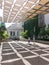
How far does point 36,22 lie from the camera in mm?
39031

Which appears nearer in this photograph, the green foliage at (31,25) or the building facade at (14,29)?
the green foliage at (31,25)

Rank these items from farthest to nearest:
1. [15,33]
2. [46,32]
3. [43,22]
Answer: [15,33]
[43,22]
[46,32]

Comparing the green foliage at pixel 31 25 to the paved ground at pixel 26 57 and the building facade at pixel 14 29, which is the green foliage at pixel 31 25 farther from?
the paved ground at pixel 26 57

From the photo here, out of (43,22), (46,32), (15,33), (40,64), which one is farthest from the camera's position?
(15,33)

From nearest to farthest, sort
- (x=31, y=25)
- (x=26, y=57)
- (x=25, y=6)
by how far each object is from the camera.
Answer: (x=26, y=57) → (x=25, y=6) → (x=31, y=25)

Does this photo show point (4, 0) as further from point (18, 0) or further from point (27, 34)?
point (27, 34)

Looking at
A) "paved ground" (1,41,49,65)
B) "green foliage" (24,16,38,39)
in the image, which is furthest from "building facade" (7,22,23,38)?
"paved ground" (1,41,49,65)

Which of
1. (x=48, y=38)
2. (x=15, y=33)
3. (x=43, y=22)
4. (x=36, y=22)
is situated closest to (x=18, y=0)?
(x=48, y=38)

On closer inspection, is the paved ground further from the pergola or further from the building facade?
the building facade

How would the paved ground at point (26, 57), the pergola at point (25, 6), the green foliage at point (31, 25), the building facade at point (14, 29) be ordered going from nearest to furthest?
the paved ground at point (26, 57), the pergola at point (25, 6), the green foliage at point (31, 25), the building facade at point (14, 29)

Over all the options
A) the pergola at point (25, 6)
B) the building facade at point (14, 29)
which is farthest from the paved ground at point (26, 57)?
the building facade at point (14, 29)

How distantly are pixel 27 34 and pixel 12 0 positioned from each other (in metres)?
23.8

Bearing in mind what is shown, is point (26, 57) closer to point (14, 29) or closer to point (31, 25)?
point (31, 25)

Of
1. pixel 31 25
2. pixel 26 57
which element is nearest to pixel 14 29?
pixel 31 25
